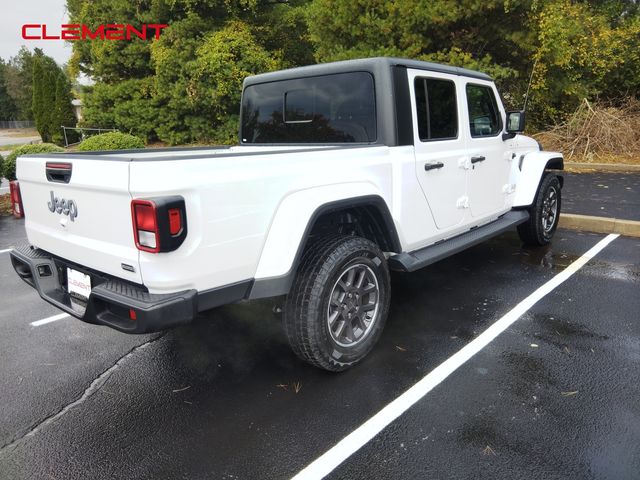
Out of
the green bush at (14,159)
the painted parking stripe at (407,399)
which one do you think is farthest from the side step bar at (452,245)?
the green bush at (14,159)

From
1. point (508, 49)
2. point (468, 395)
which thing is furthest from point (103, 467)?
point (508, 49)

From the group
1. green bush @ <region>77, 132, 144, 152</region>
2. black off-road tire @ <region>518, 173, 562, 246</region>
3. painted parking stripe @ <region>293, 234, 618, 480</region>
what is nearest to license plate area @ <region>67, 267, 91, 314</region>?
painted parking stripe @ <region>293, 234, 618, 480</region>

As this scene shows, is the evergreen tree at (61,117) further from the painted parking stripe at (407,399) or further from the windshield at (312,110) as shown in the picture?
the painted parking stripe at (407,399)

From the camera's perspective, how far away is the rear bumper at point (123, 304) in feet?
7.28

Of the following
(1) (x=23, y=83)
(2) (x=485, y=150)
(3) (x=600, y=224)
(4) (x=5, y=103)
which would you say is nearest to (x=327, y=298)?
(2) (x=485, y=150)

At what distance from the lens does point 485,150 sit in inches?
173

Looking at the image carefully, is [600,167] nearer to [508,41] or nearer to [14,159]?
[508,41]

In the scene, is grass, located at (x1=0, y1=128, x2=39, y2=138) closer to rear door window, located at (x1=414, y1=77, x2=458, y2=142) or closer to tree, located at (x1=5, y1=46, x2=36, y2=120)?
tree, located at (x1=5, y1=46, x2=36, y2=120)

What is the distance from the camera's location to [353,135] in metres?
3.50

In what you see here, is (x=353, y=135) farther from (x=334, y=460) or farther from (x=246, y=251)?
(x=334, y=460)

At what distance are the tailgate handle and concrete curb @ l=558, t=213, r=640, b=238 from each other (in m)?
6.21

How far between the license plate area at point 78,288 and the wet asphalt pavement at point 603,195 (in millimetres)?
6703

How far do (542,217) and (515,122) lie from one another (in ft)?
4.25

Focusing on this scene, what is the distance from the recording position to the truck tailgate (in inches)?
90.4
